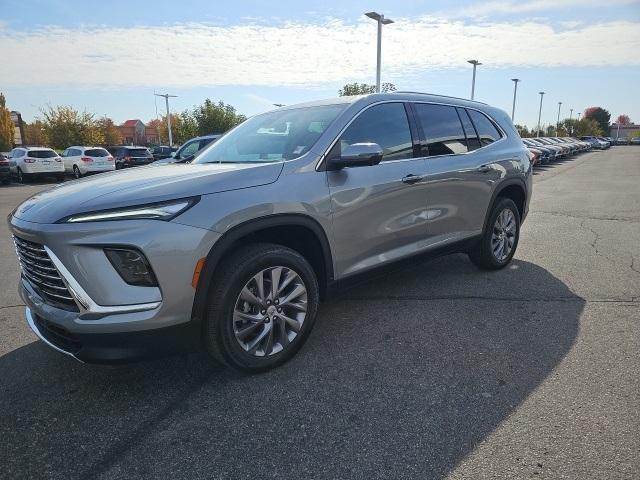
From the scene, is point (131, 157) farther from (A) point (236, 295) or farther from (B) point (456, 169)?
(A) point (236, 295)

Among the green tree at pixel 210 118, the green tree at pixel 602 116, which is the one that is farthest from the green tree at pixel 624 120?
the green tree at pixel 210 118

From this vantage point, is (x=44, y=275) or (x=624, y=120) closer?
(x=44, y=275)

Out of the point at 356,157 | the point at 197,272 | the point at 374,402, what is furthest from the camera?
the point at 356,157

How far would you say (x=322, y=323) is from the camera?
3740 mm

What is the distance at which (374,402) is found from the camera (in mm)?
2619

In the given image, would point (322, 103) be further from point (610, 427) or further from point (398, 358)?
point (610, 427)

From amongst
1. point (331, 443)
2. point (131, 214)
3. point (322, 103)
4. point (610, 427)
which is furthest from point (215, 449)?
point (322, 103)

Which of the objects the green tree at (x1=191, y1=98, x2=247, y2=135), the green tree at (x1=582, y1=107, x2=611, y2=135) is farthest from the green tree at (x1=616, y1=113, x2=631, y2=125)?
the green tree at (x1=191, y1=98, x2=247, y2=135)

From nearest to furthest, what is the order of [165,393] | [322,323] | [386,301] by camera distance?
[165,393], [322,323], [386,301]

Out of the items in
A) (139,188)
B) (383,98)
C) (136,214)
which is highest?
(383,98)

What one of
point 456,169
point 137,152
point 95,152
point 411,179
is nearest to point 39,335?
point 411,179

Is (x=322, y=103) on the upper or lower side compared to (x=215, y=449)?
upper

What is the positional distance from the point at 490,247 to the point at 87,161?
21510 millimetres

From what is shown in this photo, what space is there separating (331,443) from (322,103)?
2.58m
